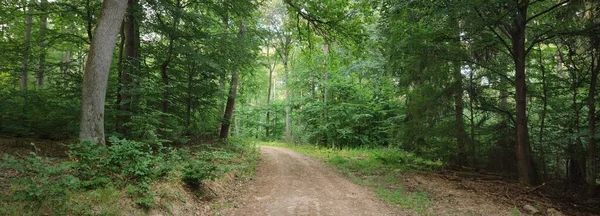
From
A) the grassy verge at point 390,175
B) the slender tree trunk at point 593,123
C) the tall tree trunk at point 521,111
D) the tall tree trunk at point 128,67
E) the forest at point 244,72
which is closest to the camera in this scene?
the forest at point 244,72

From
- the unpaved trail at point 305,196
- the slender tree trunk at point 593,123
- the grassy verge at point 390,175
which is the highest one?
the slender tree trunk at point 593,123

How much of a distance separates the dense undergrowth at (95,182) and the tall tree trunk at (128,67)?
100 inches

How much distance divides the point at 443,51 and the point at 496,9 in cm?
232

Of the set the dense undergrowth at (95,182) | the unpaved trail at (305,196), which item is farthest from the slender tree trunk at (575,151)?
the dense undergrowth at (95,182)

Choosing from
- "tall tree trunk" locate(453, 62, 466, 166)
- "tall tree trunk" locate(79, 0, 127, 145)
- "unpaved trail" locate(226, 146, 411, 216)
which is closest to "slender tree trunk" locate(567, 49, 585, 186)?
"tall tree trunk" locate(453, 62, 466, 166)

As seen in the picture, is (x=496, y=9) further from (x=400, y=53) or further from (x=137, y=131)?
(x=137, y=131)

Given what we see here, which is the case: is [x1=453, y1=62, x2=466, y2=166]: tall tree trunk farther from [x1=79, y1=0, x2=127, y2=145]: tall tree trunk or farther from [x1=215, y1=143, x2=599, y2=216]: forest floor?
[x1=79, y1=0, x2=127, y2=145]: tall tree trunk

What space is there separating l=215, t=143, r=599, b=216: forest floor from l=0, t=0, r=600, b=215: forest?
77cm

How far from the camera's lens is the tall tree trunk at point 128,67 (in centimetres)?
815

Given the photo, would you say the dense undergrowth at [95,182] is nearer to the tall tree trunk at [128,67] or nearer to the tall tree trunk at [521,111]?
the tall tree trunk at [128,67]

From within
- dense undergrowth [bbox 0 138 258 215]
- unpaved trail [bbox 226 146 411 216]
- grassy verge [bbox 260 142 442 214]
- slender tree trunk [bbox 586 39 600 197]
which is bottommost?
unpaved trail [bbox 226 146 411 216]

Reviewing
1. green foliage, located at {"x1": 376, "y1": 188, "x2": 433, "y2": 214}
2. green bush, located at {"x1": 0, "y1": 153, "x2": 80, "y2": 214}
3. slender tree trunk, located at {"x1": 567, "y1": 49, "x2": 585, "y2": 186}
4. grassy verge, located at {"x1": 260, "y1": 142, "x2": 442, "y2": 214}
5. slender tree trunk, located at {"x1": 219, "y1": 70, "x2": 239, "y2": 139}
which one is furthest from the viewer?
slender tree trunk, located at {"x1": 219, "y1": 70, "x2": 239, "y2": 139}

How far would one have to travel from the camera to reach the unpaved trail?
6.31 metres

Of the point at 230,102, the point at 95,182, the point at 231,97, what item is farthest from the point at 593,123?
the point at 230,102
